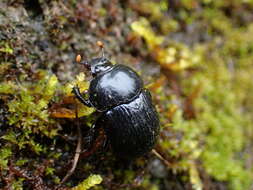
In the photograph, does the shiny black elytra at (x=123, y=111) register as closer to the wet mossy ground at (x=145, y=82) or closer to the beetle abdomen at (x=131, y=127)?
the beetle abdomen at (x=131, y=127)

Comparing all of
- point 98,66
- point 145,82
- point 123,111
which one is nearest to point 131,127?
point 123,111

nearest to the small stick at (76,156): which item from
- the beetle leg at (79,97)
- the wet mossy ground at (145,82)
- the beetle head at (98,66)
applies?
the wet mossy ground at (145,82)

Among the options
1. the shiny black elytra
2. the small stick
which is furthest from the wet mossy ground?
the shiny black elytra

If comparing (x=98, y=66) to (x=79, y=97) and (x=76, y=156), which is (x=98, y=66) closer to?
(x=79, y=97)

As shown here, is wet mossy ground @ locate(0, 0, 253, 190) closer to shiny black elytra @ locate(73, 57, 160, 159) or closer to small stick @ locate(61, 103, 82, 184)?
small stick @ locate(61, 103, 82, 184)

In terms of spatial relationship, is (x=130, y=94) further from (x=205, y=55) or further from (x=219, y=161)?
(x=205, y=55)

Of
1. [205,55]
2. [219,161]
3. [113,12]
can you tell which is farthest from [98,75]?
[205,55]
